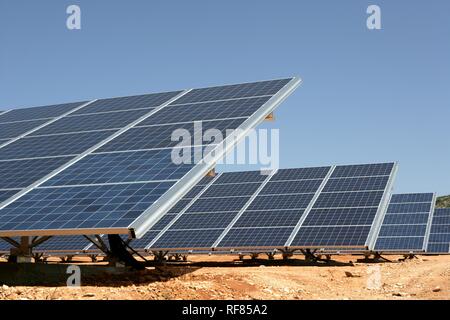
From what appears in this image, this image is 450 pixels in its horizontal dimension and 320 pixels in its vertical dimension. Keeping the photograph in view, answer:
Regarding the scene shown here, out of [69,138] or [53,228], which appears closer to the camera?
[53,228]

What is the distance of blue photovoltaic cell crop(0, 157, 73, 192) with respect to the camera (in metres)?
16.1

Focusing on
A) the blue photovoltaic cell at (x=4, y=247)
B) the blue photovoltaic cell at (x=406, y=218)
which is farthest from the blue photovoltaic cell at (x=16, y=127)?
the blue photovoltaic cell at (x=406, y=218)

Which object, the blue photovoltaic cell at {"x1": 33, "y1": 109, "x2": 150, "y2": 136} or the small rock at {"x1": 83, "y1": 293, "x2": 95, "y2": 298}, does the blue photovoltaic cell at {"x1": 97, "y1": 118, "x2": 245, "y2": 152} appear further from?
the small rock at {"x1": 83, "y1": 293, "x2": 95, "y2": 298}

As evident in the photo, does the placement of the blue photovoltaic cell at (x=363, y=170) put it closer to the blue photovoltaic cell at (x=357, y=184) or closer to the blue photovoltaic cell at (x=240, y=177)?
the blue photovoltaic cell at (x=357, y=184)

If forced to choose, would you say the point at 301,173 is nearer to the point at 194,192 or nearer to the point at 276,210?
the point at 276,210

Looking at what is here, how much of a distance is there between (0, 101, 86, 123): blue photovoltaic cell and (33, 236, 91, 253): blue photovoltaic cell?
615cm

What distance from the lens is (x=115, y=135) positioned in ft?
61.2

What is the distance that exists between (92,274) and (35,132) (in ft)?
27.2

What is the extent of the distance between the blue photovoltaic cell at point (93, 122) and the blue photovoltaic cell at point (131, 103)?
729 millimetres

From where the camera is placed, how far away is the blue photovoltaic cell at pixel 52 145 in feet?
59.8

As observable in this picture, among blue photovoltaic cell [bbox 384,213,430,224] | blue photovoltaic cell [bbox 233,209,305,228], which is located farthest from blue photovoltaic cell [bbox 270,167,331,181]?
blue photovoltaic cell [bbox 384,213,430,224]

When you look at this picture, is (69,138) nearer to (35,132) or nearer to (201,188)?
(35,132)

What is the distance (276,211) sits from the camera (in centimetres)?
2630

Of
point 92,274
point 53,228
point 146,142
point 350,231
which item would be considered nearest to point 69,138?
point 146,142
